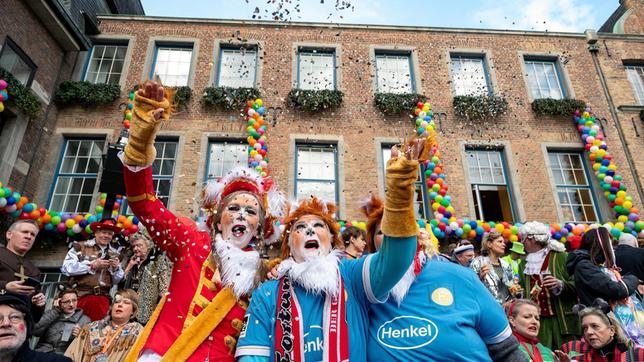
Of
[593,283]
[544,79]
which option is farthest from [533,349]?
[544,79]

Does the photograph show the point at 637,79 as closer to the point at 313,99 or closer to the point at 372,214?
the point at 313,99

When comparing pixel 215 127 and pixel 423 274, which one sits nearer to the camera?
pixel 423 274

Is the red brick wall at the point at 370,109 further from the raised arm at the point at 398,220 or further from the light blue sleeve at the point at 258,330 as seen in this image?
the raised arm at the point at 398,220

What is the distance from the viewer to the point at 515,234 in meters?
8.96

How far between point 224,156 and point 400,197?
9.14 meters

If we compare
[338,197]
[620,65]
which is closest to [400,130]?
[338,197]

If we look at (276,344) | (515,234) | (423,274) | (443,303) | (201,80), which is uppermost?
(201,80)

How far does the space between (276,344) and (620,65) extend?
14.4 m

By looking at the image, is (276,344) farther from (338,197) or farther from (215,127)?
(215,127)

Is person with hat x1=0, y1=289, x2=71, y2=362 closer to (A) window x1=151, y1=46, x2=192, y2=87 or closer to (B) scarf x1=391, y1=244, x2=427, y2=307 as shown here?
(B) scarf x1=391, y1=244, x2=427, y2=307

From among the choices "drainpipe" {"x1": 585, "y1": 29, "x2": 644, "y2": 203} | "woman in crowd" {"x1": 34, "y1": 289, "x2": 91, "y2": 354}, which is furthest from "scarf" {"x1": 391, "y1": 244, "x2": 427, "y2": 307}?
"drainpipe" {"x1": 585, "y1": 29, "x2": 644, "y2": 203}


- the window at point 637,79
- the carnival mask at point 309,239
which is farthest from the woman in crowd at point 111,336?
the window at point 637,79

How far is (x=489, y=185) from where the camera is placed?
10648 mm

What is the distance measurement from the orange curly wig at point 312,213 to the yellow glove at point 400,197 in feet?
2.67
